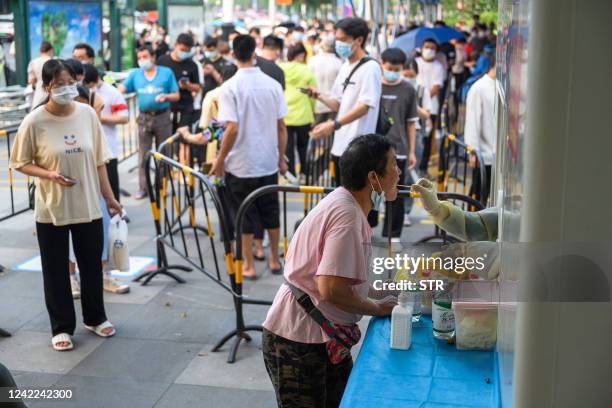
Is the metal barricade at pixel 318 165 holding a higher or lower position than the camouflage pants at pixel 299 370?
higher

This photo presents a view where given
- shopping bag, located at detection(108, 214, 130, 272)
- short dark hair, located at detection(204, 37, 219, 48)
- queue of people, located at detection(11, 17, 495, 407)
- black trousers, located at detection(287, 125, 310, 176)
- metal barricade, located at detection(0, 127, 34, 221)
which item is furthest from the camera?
short dark hair, located at detection(204, 37, 219, 48)

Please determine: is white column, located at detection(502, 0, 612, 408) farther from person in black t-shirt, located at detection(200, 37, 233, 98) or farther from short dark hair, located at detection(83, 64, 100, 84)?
person in black t-shirt, located at detection(200, 37, 233, 98)

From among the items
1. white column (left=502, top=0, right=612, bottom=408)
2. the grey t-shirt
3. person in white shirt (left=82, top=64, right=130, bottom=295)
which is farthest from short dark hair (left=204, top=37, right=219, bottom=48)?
white column (left=502, top=0, right=612, bottom=408)

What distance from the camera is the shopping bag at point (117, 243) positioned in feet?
21.8

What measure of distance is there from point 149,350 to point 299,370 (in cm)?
250

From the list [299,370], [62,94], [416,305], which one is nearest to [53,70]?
[62,94]

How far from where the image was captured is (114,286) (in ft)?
24.0

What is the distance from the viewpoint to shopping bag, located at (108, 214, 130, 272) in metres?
6.66

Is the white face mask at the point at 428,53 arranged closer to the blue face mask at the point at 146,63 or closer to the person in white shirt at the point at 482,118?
the blue face mask at the point at 146,63

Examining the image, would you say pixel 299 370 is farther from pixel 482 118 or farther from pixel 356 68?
pixel 482 118

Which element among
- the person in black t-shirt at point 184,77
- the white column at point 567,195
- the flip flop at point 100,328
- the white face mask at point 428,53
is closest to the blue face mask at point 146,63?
the person in black t-shirt at point 184,77

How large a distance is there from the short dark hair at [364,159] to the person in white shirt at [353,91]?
11.6ft

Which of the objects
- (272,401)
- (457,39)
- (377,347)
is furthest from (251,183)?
(457,39)

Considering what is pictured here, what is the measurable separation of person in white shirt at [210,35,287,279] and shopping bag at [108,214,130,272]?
3.57 ft
